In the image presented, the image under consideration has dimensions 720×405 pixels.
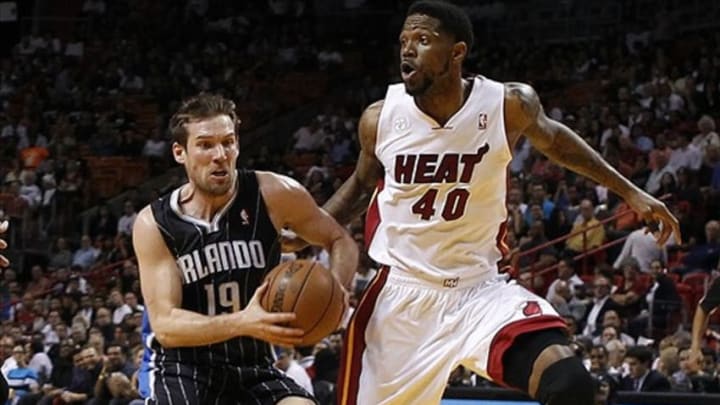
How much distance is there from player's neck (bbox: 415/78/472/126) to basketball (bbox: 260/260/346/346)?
41.6 inches

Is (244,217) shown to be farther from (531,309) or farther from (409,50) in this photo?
(531,309)

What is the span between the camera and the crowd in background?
36.8 feet

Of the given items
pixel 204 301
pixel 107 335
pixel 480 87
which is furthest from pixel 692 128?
pixel 204 301

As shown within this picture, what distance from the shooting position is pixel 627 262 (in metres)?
11.8

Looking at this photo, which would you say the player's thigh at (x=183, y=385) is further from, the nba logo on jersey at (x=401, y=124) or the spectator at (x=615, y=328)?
the spectator at (x=615, y=328)

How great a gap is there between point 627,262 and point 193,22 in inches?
500

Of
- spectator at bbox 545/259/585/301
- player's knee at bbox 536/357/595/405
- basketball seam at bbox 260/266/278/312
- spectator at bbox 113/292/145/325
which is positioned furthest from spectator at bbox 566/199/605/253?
basketball seam at bbox 260/266/278/312

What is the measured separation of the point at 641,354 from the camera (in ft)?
31.2

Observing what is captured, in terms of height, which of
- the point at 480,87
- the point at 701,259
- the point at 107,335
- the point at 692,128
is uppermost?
the point at 480,87

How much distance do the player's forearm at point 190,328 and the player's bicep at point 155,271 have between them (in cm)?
4

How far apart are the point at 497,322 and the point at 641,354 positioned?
450cm

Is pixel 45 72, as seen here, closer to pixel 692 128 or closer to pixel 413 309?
pixel 692 128

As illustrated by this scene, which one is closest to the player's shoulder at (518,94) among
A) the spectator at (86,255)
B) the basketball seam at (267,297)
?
the basketball seam at (267,297)

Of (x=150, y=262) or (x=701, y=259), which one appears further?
(x=701, y=259)
